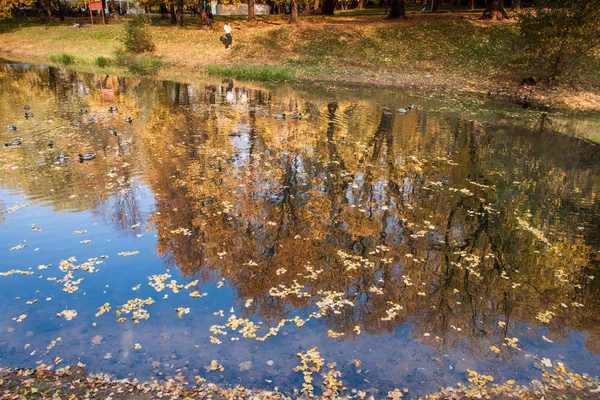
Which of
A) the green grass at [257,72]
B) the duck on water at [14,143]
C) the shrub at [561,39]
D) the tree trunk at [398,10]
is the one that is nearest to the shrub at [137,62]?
the green grass at [257,72]

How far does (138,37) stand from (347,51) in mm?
18901

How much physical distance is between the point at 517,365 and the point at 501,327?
0.87 metres

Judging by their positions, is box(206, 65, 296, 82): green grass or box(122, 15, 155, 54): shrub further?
box(122, 15, 155, 54): shrub

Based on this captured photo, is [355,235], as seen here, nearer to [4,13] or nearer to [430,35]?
[430,35]

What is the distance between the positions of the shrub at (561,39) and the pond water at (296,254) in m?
13.0

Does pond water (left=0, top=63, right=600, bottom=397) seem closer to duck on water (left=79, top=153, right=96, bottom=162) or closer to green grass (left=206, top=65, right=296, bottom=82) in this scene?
duck on water (left=79, top=153, right=96, bottom=162)

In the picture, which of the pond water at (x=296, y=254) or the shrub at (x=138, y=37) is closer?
the pond water at (x=296, y=254)

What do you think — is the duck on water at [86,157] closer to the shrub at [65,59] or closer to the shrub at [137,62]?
the shrub at [137,62]

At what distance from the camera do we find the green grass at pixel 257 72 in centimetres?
3428

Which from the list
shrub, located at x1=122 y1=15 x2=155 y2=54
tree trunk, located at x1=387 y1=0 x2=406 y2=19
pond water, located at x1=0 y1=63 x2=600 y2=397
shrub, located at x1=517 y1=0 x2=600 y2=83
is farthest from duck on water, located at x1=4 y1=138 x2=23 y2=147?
tree trunk, located at x1=387 y1=0 x2=406 y2=19

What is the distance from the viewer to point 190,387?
20.3ft

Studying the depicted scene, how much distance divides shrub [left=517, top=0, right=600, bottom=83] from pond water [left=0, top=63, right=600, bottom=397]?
1299 cm

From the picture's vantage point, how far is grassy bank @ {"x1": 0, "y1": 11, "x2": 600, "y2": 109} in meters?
33.1

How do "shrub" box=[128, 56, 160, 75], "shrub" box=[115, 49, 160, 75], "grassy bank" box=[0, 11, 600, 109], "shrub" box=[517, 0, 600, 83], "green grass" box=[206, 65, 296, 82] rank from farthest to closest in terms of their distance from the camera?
"shrub" box=[115, 49, 160, 75] → "shrub" box=[128, 56, 160, 75] → "green grass" box=[206, 65, 296, 82] → "grassy bank" box=[0, 11, 600, 109] → "shrub" box=[517, 0, 600, 83]
